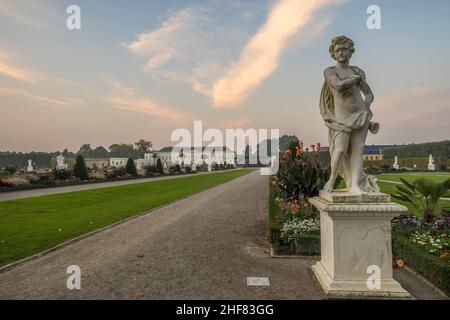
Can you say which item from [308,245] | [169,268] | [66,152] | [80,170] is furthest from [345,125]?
[66,152]

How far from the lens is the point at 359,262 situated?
15.2 feet

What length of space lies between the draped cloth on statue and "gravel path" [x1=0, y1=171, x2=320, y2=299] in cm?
186

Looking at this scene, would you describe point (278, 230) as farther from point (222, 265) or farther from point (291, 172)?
point (291, 172)

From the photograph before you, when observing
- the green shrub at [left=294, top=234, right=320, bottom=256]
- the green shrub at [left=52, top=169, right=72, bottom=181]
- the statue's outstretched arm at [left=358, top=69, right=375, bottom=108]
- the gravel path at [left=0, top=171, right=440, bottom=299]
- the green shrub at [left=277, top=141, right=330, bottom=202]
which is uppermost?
the statue's outstretched arm at [left=358, top=69, right=375, bottom=108]

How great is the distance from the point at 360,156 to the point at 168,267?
3983mm

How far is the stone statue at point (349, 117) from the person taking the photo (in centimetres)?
479

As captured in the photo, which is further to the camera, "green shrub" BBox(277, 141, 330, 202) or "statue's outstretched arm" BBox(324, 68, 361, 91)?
"green shrub" BBox(277, 141, 330, 202)

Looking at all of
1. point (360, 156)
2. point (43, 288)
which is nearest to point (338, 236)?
Answer: point (360, 156)

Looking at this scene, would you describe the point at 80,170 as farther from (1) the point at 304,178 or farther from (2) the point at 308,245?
(2) the point at 308,245

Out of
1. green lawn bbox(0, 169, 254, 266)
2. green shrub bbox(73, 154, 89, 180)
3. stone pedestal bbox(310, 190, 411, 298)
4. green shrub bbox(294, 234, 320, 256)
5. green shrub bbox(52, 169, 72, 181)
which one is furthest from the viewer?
green shrub bbox(73, 154, 89, 180)

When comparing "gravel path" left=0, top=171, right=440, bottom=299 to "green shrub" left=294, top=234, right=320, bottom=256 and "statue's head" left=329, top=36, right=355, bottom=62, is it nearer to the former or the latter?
"green shrub" left=294, top=234, right=320, bottom=256

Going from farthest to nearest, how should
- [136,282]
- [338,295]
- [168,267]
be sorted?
1. [168,267]
2. [136,282]
3. [338,295]

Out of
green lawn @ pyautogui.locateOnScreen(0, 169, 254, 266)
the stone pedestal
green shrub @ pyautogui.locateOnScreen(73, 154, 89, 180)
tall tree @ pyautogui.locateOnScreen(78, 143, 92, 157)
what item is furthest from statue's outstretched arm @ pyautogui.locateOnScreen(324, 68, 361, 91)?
tall tree @ pyautogui.locateOnScreen(78, 143, 92, 157)

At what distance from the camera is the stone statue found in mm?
4785
